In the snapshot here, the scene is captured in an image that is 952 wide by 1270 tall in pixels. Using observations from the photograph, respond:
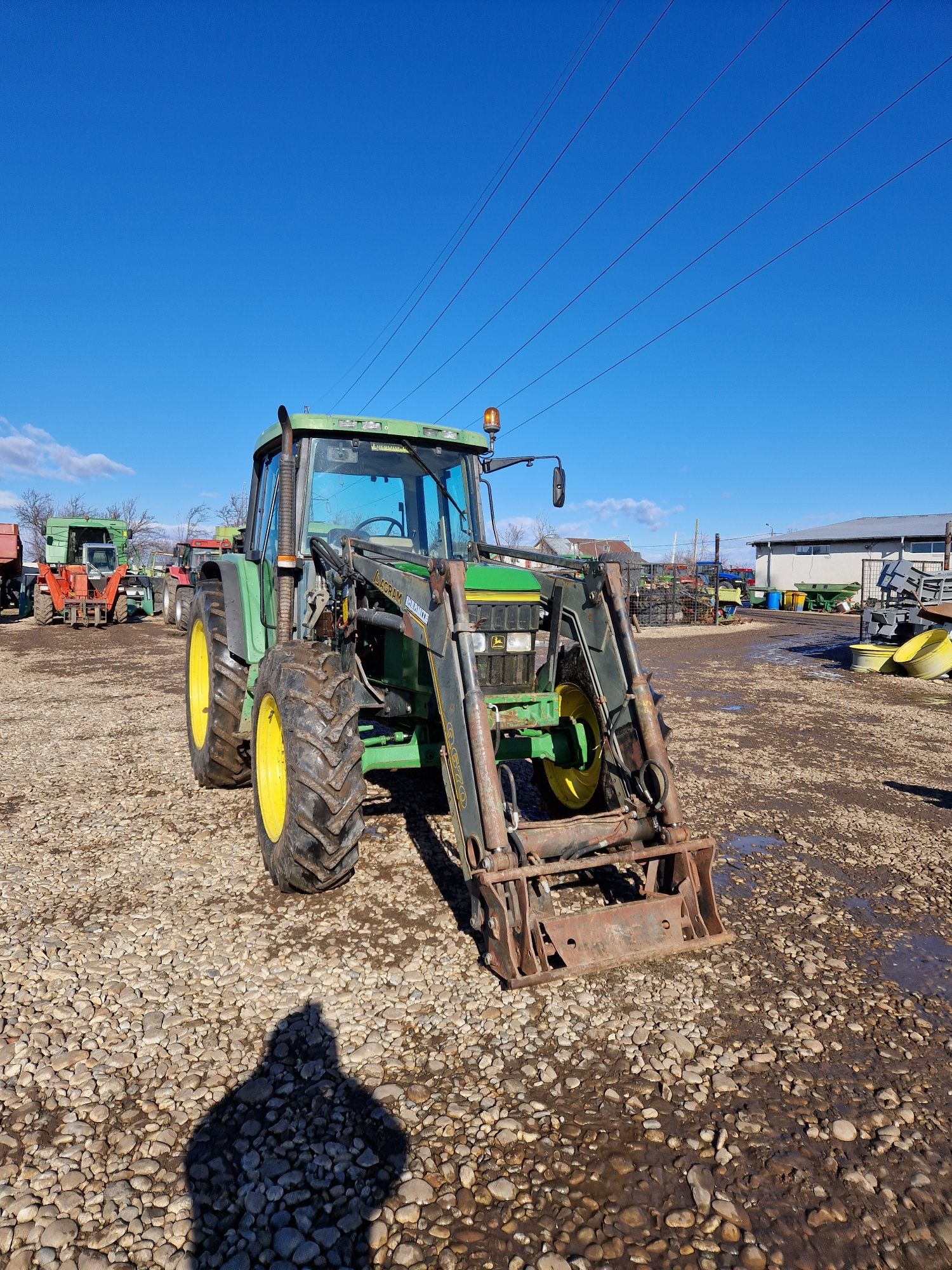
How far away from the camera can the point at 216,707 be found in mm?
5598

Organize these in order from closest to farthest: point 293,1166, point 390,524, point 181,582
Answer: point 293,1166
point 390,524
point 181,582

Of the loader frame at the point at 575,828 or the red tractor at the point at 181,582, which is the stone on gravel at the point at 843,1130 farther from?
the red tractor at the point at 181,582

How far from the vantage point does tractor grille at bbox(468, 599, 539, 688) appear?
4.39 m

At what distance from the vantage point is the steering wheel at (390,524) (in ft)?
17.1

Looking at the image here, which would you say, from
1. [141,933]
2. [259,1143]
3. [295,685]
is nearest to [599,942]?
[259,1143]

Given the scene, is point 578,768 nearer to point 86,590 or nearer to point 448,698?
point 448,698

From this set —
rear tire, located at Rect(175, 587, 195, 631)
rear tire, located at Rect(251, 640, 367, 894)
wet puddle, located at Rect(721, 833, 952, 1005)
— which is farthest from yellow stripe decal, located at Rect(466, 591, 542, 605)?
rear tire, located at Rect(175, 587, 195, 631)

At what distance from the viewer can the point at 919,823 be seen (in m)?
5.60

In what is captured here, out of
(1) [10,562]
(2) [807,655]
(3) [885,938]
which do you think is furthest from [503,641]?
(1) [10,562]

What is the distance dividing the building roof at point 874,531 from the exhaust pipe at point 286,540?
48828mm

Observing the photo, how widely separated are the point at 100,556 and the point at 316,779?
20.9 metres

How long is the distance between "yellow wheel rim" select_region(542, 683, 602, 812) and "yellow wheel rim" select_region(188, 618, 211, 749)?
2928mm

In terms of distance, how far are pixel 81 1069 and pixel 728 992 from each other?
8.42ft

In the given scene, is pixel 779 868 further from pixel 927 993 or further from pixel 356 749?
pixel 356 749
